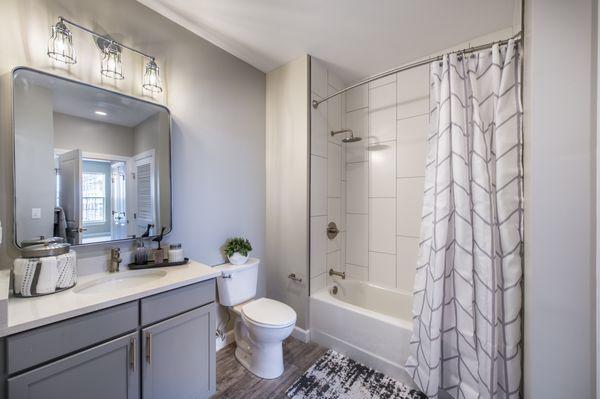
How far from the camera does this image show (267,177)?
2432 millimetres

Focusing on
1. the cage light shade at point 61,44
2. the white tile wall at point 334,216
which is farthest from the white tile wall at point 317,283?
the cage light shade at point 61,44

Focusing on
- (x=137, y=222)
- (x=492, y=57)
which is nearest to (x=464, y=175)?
(x=492, y=57)

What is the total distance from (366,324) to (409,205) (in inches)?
43.3

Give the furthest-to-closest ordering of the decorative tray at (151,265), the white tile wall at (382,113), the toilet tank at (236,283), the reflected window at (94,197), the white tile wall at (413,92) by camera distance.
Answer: the white tile wall at (382,113) → the white tile wall at (413,92) → the toilet tank at (236,283) → the decorative tray at (151,265) → the reflected window at (94,197)

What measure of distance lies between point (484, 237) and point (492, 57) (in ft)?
3.26

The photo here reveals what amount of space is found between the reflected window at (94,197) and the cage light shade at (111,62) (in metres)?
0.61

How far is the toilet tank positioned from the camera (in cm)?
186

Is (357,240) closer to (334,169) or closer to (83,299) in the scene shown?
(334,169)

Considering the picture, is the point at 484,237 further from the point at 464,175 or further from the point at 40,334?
the point at 40,334

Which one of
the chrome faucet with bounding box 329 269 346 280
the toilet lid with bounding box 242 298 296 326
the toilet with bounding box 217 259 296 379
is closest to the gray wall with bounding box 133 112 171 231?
the toilet with bounding box 217 259 296 379

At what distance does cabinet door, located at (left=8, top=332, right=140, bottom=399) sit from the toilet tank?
74cm

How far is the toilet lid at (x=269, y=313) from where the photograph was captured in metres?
1.66

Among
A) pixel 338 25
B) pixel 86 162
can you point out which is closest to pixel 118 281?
pixel 86 162

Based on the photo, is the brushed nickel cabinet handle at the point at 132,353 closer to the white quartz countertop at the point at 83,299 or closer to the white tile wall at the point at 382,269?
the white quartz countertop at the point at 83,299
